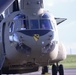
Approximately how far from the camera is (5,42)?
58.6ft

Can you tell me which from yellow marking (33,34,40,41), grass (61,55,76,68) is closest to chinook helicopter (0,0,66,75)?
yellow marking (33,34,40,41)

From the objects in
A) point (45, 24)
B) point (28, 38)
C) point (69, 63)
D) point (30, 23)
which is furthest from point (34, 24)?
point (69, 63)

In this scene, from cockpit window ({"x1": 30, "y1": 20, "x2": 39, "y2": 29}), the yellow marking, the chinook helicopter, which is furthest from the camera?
cockpit window ({"x1": 30, "y1": 20, "x2": 39, "y2": 29})

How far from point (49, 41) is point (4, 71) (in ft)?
17.5

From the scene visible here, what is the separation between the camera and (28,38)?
15320 mm

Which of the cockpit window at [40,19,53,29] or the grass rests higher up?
the cockpit window at [40,19,53,29]

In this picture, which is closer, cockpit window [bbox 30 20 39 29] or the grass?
cockpit window [bbox 30 20 39 29]

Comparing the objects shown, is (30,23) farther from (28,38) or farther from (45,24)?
(28,38)

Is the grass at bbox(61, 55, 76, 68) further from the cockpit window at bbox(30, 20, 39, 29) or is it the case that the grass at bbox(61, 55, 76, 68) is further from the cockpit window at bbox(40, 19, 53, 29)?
the cockpit window at bbox(30, 20, 39, 29)

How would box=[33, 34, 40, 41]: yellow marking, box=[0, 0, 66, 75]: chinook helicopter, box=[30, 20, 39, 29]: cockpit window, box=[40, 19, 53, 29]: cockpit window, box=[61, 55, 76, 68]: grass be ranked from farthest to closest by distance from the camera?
box=[61, 55, 76, 68]: grass
box=[40, 19, 53, 29]: cockpit window
box=[30, 20, 39, 29]: cockpit window
box=[0, 0, 66, 75]: chinook helicopter
box=[33, 34, 40, 41]: yellow marking

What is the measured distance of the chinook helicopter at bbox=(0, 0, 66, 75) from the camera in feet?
50.5

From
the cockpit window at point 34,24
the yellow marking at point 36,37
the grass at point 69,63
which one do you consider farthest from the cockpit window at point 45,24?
the grass at point 69,63

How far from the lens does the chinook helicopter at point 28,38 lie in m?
15.4

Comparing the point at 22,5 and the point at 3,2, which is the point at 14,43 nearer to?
the point at 22,5
